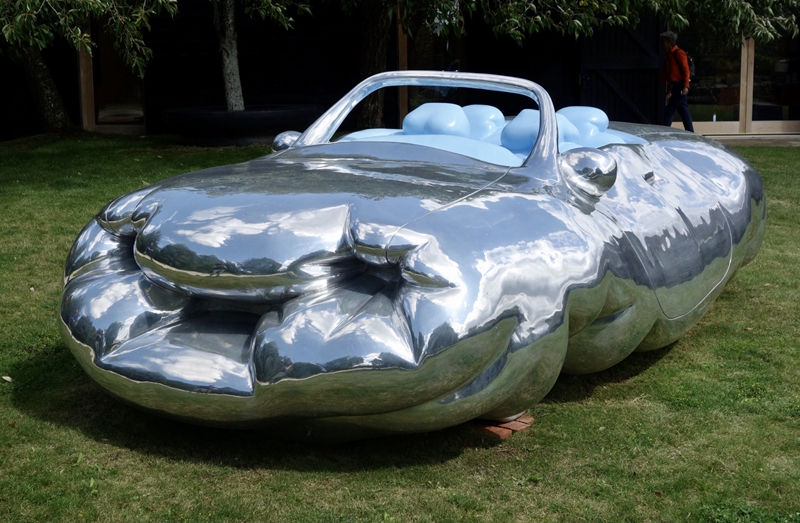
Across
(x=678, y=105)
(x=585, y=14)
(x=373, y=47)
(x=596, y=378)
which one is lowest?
(x=596, y=378)

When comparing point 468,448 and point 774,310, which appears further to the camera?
point 774,310

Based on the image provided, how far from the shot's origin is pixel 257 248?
120 inches

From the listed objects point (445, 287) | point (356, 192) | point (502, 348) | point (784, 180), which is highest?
point (356, 192)

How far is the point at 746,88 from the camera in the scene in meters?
14.1

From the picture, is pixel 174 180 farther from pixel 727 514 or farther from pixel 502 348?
pixel 727 514

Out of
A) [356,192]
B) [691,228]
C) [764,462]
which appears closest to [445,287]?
[356,192]

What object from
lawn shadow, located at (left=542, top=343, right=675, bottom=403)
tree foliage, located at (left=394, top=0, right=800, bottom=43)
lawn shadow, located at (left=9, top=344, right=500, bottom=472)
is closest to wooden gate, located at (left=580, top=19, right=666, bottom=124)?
tree foliage, located at (left=394, top=0, right=800, bottom=43)

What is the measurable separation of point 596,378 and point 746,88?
11212 millimetres

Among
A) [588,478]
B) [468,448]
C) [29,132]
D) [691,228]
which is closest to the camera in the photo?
[588,478]

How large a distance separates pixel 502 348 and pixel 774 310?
2931 millimetres

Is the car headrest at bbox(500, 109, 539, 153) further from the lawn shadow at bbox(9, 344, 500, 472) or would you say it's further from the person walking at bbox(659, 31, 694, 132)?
the person walking at bbox(659, 31, 694, 132)

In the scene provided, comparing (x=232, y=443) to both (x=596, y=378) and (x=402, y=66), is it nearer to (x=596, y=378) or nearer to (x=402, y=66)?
(x=596, y=378)

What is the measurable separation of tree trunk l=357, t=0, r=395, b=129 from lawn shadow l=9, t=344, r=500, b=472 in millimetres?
7652

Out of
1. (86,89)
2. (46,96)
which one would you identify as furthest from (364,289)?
(86,89)
